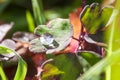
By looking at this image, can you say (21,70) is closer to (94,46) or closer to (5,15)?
(94,46)

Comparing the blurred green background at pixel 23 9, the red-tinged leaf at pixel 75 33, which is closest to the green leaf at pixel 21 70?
the red-tinged leaf at pixel 75 33

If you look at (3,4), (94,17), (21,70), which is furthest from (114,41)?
(3,4)

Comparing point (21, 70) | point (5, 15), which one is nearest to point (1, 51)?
point (21, 70)

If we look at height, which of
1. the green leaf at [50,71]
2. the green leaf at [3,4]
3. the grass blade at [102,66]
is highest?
the green leaf at [3,4]

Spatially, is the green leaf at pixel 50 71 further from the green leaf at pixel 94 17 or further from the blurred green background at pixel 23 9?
the blurred green background at pixel 23 9

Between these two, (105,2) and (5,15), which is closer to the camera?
(105,2)

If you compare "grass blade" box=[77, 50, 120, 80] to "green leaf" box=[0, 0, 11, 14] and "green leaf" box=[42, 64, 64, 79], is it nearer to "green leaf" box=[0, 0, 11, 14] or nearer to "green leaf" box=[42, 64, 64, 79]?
"green leaf" box=[42, 64, 64, 79]
